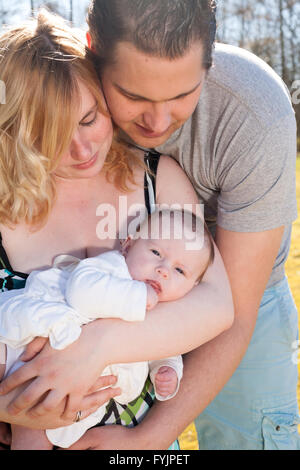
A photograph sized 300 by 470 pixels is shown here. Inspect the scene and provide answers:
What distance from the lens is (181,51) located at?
1.91m

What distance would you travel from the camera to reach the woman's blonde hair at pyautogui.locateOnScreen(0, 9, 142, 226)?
2102 millimetres

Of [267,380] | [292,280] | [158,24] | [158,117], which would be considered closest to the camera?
[158,24]

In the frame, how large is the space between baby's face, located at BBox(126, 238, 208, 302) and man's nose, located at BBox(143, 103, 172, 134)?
41 centimetres

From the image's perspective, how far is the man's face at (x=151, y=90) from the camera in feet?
6.32

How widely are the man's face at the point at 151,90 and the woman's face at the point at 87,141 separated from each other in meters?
0.06

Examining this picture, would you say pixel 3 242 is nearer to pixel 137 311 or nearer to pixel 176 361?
pixel 137 311

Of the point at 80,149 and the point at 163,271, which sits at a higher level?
the point at 80,149

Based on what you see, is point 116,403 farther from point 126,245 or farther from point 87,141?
point 87,141

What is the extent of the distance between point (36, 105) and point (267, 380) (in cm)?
172

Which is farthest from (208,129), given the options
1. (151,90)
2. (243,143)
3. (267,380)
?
(267,380)

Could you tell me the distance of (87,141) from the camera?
218 cm

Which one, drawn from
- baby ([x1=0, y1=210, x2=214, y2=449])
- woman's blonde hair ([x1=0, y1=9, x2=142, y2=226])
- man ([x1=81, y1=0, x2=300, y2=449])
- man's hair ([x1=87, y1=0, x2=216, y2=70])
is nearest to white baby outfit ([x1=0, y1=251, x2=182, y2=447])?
baby ([x1=0, y1=210, x2=214, y2=449])

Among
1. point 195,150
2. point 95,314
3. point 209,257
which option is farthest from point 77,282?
point 195,150

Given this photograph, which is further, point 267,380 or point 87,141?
point 267,380
